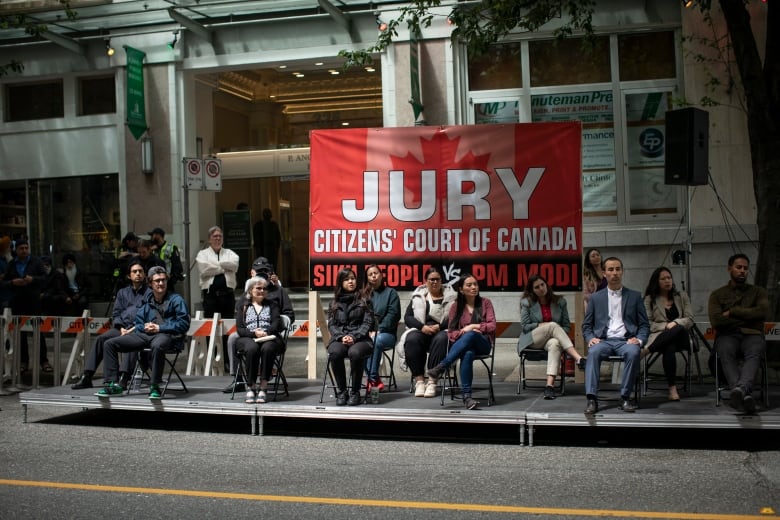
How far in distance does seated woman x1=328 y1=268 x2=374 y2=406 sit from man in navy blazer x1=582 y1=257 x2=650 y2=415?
7.62ft

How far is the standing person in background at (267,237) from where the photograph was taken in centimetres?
2070

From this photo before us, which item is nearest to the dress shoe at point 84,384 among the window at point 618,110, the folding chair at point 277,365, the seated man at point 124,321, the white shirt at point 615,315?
the seated man at point 124,321

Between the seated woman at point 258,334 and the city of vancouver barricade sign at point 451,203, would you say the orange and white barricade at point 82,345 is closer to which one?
the seated woman at point 258,334

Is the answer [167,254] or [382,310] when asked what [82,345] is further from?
[382,310]

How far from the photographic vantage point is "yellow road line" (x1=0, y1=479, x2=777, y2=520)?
621 cm

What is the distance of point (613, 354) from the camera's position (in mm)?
9516

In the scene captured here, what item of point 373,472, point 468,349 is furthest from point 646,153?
point 373,472

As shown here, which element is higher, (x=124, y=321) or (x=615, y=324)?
(x=124, y=321)

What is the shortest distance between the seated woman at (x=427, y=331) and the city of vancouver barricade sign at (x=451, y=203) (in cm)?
68

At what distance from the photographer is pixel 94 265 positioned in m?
19.9

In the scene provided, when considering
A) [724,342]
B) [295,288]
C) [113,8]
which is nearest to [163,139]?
[113,8]

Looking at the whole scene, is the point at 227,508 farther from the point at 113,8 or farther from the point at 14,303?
the point at 113,8

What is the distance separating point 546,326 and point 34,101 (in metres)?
14.4

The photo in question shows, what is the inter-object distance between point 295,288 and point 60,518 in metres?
14.4
